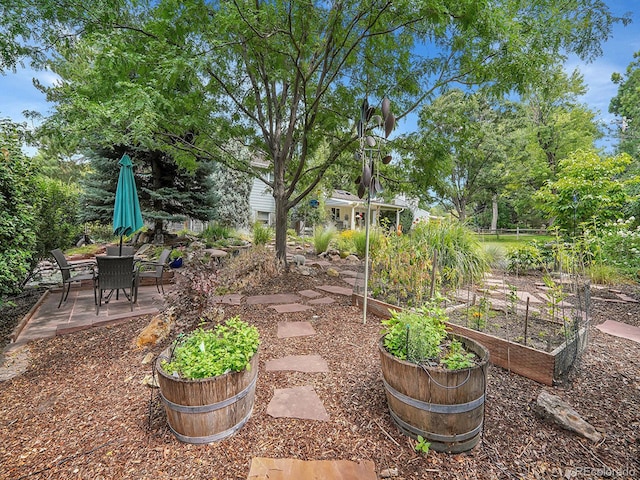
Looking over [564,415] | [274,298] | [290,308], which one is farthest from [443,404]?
[274,298]

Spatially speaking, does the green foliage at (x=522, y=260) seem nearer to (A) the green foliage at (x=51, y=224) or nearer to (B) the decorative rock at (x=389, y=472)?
(B) the decorative rock at (x=389, y=472)

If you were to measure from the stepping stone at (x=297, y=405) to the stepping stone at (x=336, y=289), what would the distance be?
9.72ft

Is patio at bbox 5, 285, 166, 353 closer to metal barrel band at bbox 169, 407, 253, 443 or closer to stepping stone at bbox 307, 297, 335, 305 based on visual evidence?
stepping stone at bbox 307, 297, 335, 305

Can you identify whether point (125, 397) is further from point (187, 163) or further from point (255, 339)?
point (187, 163)

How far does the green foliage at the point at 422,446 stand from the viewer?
1.67m

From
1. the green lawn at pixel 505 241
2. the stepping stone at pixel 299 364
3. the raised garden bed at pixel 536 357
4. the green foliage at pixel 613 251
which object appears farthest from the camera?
the green lawn at pixel 505 241

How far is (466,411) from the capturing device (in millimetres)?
1653

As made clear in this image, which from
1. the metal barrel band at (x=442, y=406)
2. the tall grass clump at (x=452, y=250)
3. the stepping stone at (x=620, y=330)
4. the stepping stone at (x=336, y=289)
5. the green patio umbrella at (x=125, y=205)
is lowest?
the stepping stone at (x=620, y=330)

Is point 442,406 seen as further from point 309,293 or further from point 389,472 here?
point 309,293

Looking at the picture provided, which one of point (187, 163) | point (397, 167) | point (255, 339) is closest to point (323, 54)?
point (397, 167)

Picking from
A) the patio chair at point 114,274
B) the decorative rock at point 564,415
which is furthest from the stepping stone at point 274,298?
the decorative rock at point 564,415

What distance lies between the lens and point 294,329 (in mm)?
3547

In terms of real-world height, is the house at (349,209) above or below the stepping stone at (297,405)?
above

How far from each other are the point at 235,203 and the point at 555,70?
12544 mm
